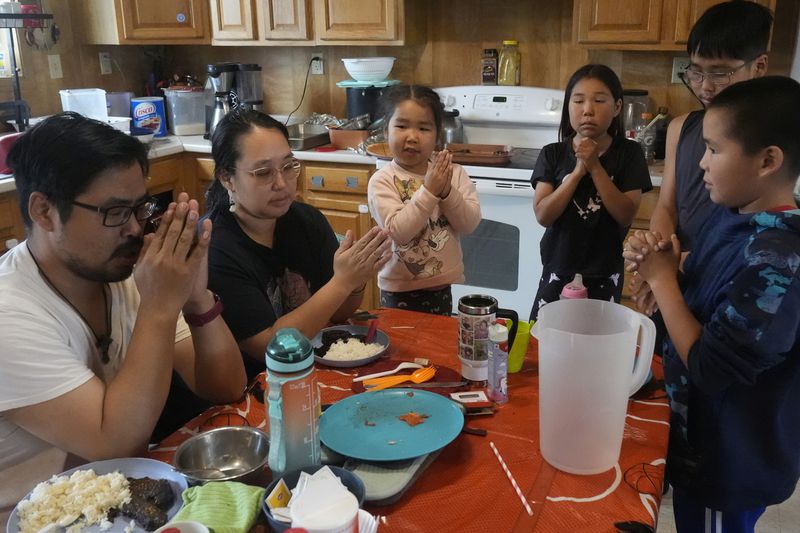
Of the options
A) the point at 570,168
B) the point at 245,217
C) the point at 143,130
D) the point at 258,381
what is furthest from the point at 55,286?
the point at 143,130

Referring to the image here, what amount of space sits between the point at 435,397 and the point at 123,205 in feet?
2.17

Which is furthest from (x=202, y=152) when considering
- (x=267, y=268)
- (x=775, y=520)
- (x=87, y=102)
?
(x=775, y=520)

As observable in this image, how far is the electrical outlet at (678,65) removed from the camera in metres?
3.17

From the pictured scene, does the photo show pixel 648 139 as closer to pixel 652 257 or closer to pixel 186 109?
pixel 652 257

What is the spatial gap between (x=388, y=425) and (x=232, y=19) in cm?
307

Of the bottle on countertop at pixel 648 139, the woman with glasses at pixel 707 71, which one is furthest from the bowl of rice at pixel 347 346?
the bottle on countertop at pixel 648 139

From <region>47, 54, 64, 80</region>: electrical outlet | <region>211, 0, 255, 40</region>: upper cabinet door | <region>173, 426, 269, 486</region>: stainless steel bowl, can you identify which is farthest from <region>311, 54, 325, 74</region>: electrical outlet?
<region>173, 426, 269, 486</region>: stainless steel bowl

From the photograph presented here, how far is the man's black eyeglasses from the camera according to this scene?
46.5 inches

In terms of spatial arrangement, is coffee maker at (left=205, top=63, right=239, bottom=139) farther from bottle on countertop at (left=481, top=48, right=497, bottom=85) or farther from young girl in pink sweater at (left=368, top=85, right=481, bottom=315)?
young girl in pink sweater at (left=368, top=85, right=481, bottom=315)

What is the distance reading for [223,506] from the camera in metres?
0.92

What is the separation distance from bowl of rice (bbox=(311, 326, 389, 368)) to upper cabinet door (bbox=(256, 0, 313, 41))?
235cm

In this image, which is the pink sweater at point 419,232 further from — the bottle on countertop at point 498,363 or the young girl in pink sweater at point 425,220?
the bottle on countertop at point 498,363

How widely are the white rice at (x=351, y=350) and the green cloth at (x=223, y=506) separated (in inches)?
20.6

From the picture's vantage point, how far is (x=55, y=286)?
3.99ft
